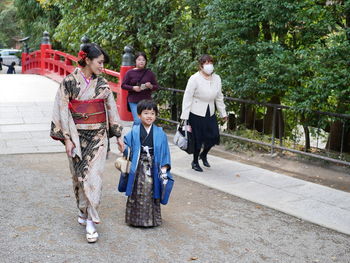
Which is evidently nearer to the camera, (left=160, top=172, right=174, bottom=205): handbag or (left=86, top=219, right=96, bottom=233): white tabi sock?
(left=86, top=219, right=96, bottom=233): white tabi sock

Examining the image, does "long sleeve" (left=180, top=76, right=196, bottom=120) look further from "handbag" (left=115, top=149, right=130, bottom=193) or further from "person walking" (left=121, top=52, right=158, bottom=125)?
"handbag" (left=115, top=149, right=130, bottom=193)

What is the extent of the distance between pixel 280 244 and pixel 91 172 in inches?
74.9

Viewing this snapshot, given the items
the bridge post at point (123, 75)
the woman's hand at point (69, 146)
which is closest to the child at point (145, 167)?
the woman's hand at point (69, 146)

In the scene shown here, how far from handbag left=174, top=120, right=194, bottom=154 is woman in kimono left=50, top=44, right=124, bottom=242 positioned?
2.49 m

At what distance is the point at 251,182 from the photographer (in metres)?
7.17

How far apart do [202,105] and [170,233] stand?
2.74 meters

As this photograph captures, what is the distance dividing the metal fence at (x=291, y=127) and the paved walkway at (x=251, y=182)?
1.06 meters

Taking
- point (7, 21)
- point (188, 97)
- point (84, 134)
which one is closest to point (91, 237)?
point (84, 134)

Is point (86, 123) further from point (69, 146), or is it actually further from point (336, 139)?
point (336, 139)

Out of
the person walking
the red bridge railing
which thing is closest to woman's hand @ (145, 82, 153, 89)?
the person walking

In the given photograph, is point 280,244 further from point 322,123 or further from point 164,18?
point 164,18

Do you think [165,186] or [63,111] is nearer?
[63,111]

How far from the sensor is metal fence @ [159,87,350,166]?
816 cm

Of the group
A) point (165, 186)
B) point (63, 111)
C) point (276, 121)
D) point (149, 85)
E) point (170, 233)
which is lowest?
point (170, 233)
